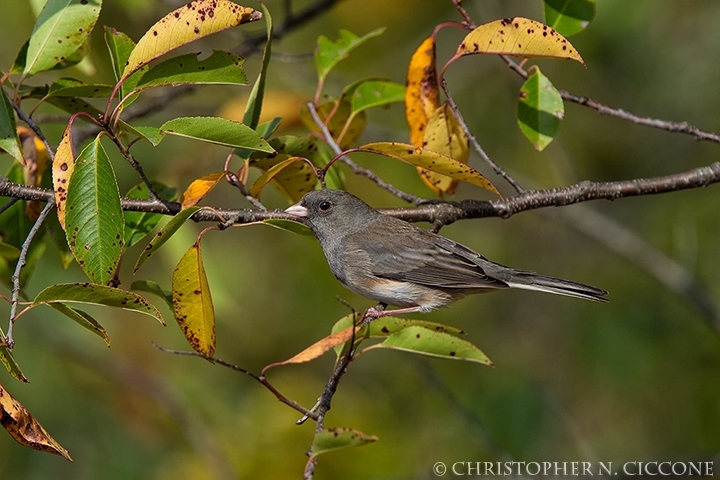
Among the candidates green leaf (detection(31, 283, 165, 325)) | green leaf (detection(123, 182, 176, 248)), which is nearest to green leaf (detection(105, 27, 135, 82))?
green leaf (detection(123, 182, 176, 248))

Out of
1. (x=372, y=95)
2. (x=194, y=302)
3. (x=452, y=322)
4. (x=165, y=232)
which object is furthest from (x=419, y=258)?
(x=452, y=322)

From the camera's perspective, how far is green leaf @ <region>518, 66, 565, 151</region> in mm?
2385

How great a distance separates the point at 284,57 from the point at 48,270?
208 cm

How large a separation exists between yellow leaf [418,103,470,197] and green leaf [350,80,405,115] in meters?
0.41

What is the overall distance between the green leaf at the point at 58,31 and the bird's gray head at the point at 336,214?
3.86 feet

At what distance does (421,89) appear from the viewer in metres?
2.56

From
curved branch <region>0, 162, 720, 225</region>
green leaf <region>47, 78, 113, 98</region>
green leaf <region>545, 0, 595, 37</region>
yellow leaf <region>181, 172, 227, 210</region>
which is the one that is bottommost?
curved branch <region>0, 162, 720, 225</region>

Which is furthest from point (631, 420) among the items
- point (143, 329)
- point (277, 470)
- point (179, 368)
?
point (143, 329)

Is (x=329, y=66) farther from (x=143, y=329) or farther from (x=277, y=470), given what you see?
(x=143, y=329)

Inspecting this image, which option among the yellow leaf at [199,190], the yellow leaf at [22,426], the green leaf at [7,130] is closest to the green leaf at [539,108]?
the yellow leaf at [199,190]

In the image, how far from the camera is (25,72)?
2268 millimetres

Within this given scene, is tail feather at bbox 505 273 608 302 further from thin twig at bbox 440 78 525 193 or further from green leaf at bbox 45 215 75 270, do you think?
green leaf at bbox 45 215 75 270

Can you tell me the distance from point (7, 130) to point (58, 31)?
36 cm

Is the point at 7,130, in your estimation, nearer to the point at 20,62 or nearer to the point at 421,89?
the point at 20,62
